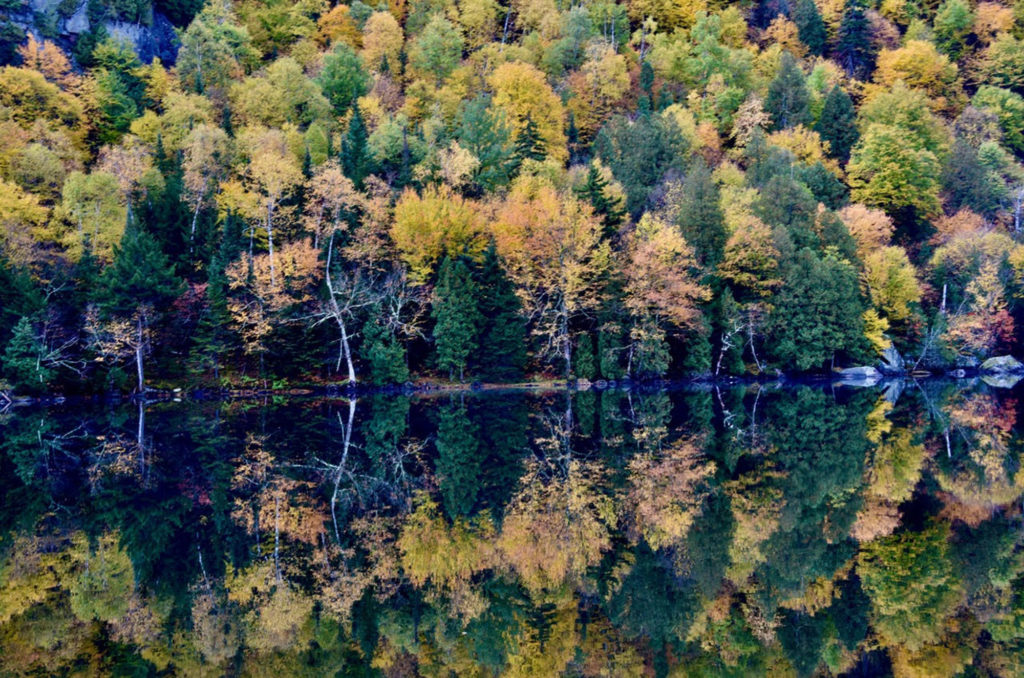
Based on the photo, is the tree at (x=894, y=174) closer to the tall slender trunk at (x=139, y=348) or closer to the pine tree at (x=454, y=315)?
the pine tree at (x=454, y=315)

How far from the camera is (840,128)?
89062 mm

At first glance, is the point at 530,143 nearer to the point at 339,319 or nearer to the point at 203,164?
the point at 203,164

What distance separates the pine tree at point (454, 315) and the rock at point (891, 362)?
102ft

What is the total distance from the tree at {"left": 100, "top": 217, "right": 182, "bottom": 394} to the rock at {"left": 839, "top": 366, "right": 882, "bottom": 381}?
4648 centimetres

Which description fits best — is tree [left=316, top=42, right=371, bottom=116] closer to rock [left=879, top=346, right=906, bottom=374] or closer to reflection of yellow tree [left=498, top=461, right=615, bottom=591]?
rock [left=879, top=346, right=906, bottom=374]

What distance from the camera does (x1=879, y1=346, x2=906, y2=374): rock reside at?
70500mm

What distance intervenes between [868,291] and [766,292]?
423 inches

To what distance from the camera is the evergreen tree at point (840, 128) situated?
88875mm

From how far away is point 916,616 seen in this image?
16359mm

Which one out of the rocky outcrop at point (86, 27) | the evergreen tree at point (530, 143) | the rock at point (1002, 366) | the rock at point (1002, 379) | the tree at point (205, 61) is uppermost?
the rocky outcrop at point (86, 27)

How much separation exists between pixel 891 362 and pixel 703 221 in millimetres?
18685

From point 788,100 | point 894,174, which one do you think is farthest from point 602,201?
point 788,100

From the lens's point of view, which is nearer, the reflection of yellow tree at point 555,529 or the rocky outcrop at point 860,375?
the reflection of yellow tree at point 555,529

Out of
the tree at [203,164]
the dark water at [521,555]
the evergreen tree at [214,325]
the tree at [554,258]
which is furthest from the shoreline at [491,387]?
the dark water at [521,555]
